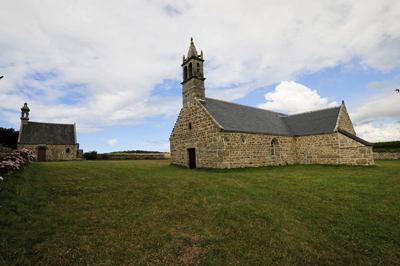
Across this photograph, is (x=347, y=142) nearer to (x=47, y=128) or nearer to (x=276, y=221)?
(x=276, y=221)

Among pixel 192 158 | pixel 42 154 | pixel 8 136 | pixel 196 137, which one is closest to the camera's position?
pixel 196 137

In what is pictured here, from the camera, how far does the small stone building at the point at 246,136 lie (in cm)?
1664

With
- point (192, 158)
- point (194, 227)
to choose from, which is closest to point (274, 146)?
point (192, 158)

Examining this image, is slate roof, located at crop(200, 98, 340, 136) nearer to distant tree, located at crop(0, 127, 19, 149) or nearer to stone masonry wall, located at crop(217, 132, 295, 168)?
stone masonry wall, located at crop(217, 132, 295, 168)

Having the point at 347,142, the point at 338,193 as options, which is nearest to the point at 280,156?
the point at 347,142

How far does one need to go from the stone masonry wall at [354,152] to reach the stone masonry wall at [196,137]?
12541mm

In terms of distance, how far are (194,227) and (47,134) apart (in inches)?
1487

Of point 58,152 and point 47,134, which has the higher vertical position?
point 47,134

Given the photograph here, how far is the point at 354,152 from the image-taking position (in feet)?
59.7

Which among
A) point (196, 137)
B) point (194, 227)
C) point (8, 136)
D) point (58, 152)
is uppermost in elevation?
point (8, 136)

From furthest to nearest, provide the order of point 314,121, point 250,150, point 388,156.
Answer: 1. point 388,156
2. point 314,121
3. point 250,150

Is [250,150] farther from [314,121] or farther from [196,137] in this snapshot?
[314,121]

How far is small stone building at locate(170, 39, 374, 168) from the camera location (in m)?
16.6

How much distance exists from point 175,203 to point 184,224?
163cm
